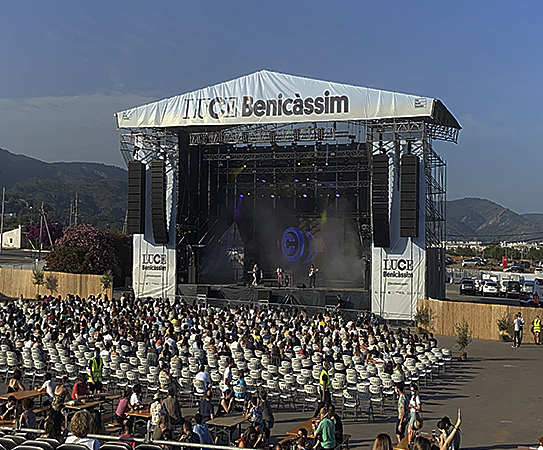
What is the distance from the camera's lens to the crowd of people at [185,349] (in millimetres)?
8266

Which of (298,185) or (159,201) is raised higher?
(298,185)

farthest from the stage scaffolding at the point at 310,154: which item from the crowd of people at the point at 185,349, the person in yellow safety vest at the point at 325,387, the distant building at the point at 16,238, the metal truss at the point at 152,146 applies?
the distant building at the point at 16,238

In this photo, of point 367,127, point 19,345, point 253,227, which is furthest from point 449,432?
point 253,227

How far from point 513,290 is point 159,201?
26.1 metres

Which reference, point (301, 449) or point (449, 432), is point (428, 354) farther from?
point (301, 449)

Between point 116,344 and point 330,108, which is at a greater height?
point 330,108

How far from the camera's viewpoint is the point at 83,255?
37.5 m

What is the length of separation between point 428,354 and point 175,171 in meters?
17.4

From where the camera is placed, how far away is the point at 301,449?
26.0 feet

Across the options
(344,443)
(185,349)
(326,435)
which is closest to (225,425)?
(326,435)

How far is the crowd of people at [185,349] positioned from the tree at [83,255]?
41.8 feet

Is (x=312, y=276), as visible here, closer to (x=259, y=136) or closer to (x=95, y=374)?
(x=259, y=136)

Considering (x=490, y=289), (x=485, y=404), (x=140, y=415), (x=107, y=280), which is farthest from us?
(x=490, y=289)

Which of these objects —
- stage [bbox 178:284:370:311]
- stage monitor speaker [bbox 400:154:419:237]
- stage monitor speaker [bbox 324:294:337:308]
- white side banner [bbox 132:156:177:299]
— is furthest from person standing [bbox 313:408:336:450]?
white side banner [bbox 132:156:177:299]
